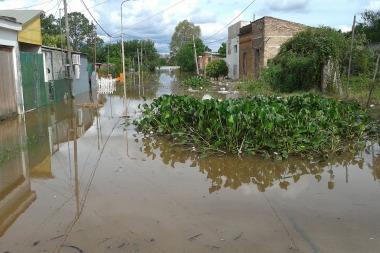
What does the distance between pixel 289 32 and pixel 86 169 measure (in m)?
27.4

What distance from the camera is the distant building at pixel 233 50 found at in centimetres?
4290

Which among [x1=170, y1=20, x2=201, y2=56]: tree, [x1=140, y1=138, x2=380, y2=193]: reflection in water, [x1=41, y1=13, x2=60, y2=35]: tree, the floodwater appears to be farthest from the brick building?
[x1=170, y1=20, x2=201, y2=56]: tree

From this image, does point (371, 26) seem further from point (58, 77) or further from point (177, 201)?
point (177, 201)

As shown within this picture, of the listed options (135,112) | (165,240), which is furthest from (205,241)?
(135,112)

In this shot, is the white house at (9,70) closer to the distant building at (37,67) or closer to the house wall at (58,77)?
the distant building at (37,67)

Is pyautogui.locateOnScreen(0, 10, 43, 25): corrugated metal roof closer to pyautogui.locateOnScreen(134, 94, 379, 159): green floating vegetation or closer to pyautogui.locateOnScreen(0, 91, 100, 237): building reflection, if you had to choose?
pyautogui.locateOnScreen(0, 91, 100, 237): building reflection

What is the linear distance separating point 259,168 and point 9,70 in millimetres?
10453

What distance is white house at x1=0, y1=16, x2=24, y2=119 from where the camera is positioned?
14.2 metres

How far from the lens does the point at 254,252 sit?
464 centimetres

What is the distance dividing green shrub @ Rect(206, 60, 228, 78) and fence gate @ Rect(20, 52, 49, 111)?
1148 inches

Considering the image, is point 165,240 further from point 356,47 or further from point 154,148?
point 356,47

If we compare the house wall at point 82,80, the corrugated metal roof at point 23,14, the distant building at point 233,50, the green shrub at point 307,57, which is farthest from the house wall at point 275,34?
the corrugated metal roof at point 23,14

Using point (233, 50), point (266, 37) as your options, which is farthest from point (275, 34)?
point (233, 50)

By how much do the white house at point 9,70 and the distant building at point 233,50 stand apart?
28785 mm
